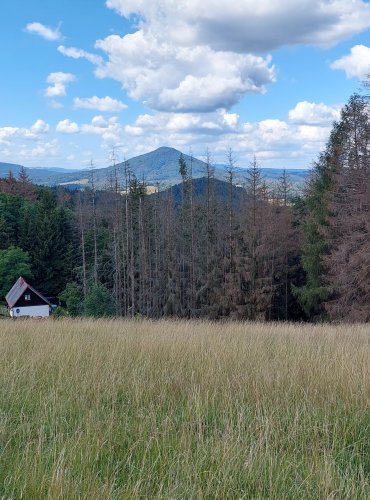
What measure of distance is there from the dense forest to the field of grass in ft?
52.1

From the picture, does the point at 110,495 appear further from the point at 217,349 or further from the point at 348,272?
the point at 348,272

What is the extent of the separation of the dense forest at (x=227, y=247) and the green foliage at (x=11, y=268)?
12 centimetres

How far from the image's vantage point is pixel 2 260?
4253cm

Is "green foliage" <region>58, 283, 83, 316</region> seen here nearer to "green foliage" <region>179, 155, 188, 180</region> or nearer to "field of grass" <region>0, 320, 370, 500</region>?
"green foliage" <region>179, 155, 188, 180</region>

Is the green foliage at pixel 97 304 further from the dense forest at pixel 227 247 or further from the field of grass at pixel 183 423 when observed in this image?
→ the field of grass at pixel 183 423

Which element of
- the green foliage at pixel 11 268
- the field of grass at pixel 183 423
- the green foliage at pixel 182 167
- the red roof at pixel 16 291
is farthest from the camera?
the green foliage at pixel 182 167

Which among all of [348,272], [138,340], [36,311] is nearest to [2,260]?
[36,311]

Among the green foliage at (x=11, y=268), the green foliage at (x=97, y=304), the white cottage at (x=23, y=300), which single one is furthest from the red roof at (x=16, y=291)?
the green foliage at (x=97, y=304)

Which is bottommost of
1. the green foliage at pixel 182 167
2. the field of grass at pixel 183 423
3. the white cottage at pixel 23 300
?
the white cottage at pixel 23 300

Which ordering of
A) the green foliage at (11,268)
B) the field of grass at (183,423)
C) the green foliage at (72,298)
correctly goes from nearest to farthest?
1. the field of grass at (183,423)
2. the green foliage at (72,298)
3. the green foliage at (11,268)

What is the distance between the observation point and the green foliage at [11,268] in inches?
1700

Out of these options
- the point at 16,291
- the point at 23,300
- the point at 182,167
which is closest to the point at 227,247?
the point at 23,300

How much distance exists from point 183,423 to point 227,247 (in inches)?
1193

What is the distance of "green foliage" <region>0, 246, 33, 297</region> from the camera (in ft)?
142
